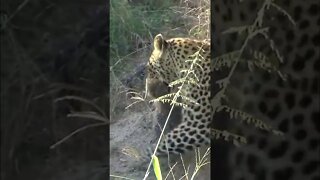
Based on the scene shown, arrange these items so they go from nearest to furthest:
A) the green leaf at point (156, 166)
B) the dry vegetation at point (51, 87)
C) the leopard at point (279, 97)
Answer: the dry vegetation at point (51, 87)
the leopard at point (279, 97)
the green leaf at point (156, 166)

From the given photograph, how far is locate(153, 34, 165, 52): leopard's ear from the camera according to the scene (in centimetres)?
154

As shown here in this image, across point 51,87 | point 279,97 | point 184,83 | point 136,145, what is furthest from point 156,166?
point 51,87

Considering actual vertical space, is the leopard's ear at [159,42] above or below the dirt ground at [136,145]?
above

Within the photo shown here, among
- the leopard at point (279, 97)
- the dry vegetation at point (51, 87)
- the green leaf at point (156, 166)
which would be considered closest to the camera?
the dry vegetation at point (51, 87)

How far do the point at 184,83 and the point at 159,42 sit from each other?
130 mm

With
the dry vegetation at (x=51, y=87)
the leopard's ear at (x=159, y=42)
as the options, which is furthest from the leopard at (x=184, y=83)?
the dry vegetation at (x=51, y=87)

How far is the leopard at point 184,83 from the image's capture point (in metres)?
1.56

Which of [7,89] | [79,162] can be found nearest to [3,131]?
[7,89]

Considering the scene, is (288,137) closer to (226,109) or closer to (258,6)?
(226,109)

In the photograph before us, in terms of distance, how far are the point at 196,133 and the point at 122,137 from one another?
0.22 m

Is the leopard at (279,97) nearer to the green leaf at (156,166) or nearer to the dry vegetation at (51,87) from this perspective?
the green leaf at (156,166)

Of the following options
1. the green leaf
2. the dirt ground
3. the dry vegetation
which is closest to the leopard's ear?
the dirt ground

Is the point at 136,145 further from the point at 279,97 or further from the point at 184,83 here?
the point at 279,97

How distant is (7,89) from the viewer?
3.19ft
